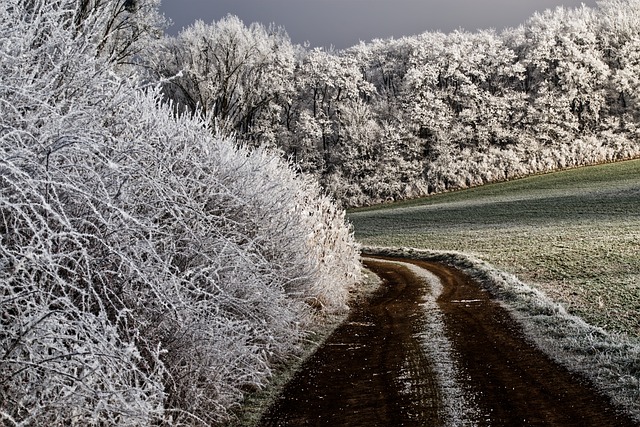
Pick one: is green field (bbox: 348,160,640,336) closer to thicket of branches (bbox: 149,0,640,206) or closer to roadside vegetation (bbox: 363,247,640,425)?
roadside vegetation (bbox: 363,247,640,425)

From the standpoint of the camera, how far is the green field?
596 inches

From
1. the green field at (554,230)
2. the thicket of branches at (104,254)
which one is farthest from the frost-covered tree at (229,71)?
the green field at (554,230)

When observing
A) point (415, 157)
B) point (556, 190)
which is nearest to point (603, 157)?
point (556, 190)

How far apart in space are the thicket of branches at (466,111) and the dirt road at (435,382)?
40.1 metres

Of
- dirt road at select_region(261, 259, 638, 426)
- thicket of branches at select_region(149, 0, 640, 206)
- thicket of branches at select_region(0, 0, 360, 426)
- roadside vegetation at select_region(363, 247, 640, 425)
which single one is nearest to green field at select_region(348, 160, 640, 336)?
roadside vegetation at select_region(363, 247, 640, 425)

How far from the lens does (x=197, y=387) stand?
6516 millimetres

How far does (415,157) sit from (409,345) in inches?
1837

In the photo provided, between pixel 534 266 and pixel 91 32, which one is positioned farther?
pixel 534 266

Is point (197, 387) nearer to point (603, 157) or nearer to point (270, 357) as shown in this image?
point (270, 357)

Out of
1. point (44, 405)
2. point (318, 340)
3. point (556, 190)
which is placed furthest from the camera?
point (556, 190)

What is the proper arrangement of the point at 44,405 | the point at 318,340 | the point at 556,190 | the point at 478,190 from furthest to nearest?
the point at 478,190, the point at 556,190, the point at 318,340, the point at 44,405

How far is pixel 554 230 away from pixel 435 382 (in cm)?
2281

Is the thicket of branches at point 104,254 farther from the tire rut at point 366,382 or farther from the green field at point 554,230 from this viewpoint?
the green field at point 554,230

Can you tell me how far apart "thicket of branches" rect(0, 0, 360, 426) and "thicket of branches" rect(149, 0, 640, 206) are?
42756mm
